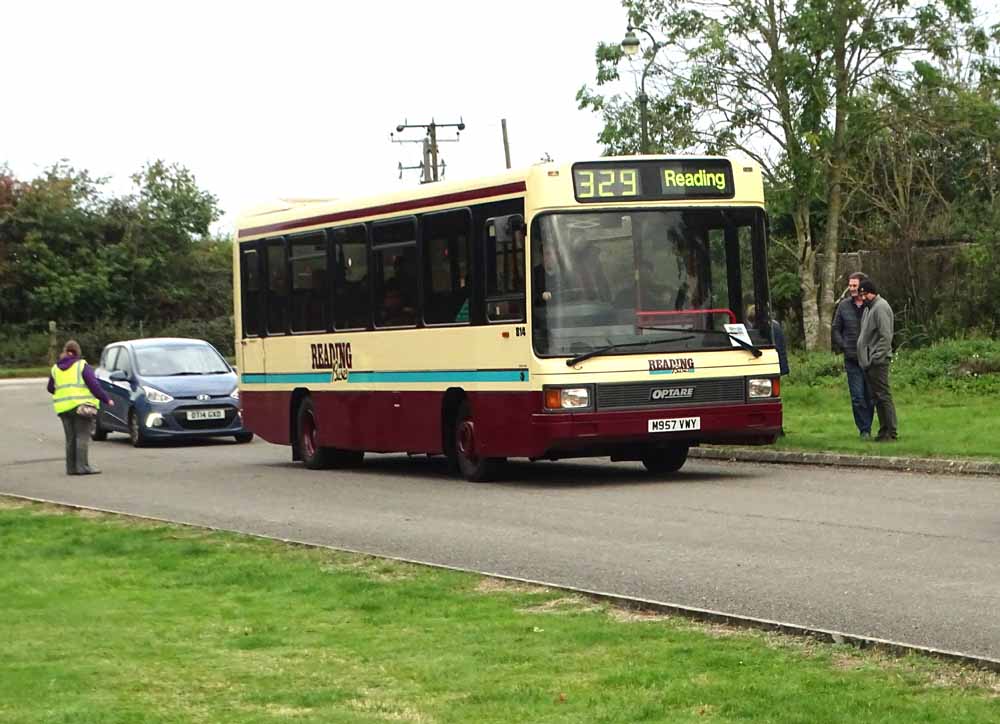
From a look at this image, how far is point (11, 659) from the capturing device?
927cm

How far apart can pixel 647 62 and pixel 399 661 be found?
32.9 m

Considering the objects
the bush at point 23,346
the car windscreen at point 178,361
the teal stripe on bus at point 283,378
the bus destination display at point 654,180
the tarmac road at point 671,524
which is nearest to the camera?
the tarmac road at point 671,524

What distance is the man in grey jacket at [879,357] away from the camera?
21672 mm

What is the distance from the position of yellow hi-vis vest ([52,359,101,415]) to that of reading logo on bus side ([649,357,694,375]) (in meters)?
8.08

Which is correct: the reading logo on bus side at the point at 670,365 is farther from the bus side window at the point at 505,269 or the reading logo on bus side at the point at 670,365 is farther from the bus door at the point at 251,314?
the bus door at the point at 251,314

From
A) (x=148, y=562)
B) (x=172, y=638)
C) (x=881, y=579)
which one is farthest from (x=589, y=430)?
(x=172, y=638)

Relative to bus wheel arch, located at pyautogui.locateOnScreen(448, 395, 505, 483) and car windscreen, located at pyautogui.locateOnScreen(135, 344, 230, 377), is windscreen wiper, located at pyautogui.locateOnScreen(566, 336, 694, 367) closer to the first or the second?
bus wheel arch, located at pyautogui.locateOnScreen(448, 395, 505, 483)

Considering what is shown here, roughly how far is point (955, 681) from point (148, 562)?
6.97 m

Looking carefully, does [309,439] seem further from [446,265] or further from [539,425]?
[539,425]

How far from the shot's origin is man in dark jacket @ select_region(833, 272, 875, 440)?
2234 cm

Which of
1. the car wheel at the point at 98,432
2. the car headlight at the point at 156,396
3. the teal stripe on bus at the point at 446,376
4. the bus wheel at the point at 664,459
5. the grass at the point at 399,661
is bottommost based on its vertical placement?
the grass at the point at 399,661

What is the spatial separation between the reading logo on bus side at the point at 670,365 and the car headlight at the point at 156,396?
1282cm

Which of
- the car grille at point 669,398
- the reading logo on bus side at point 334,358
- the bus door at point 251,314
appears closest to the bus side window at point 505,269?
the car grille at point 669,398

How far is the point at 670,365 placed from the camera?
18.9m
